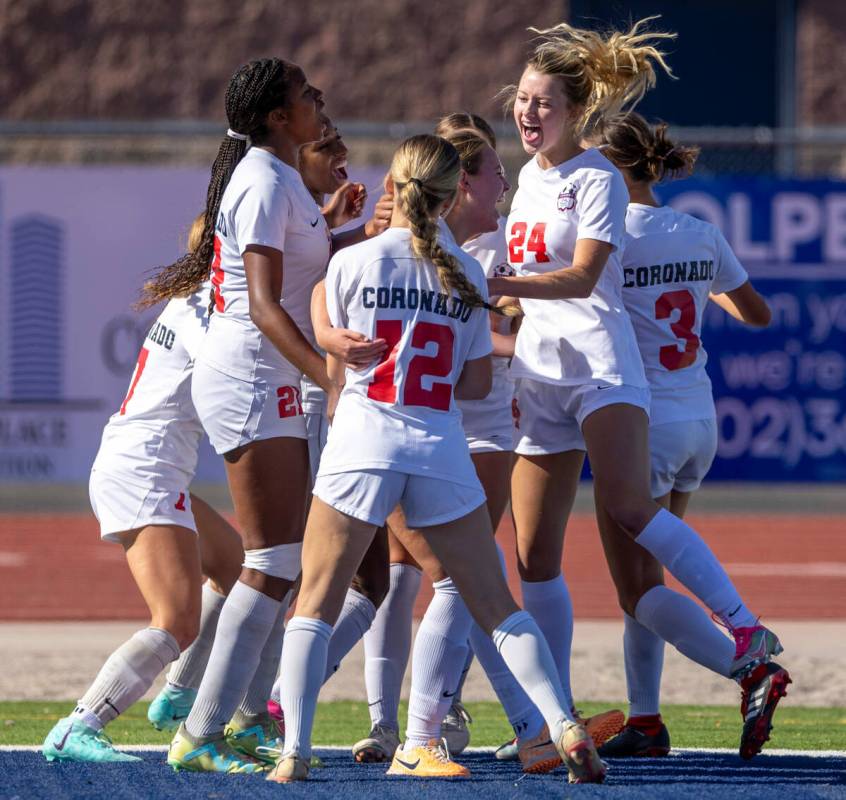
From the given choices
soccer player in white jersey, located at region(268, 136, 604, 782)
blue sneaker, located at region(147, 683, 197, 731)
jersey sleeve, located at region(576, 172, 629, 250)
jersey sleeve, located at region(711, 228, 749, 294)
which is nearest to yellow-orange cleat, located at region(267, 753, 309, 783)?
soccer player in white jersey, located at region(268, 136, 604, 782)

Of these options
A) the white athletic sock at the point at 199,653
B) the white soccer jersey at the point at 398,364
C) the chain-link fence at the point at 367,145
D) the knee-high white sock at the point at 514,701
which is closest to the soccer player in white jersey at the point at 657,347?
the knee-high white sock at the point at 514,701

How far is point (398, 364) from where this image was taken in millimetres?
4691

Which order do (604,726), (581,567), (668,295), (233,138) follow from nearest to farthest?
(233,138), (604,726), (668,295), (581,567)

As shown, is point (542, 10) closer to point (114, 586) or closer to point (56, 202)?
point (56, 202)

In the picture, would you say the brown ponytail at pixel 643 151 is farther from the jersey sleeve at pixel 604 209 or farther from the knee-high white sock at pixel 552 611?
the knee-high white sock at pixel 552 611

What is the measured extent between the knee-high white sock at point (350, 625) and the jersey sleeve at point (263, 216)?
1199mm

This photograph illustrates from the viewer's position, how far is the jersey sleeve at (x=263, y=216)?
4941 millimetres

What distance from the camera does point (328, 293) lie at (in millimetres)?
4758

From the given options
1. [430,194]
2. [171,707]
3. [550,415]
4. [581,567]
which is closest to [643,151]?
[550,415]

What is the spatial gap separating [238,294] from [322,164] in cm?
78

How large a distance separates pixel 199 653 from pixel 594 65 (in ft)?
8.05

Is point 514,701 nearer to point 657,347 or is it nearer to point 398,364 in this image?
point 398,364

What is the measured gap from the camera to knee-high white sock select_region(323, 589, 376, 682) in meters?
5.33

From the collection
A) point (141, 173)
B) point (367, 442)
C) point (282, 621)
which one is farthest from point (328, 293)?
point (141, 173)
